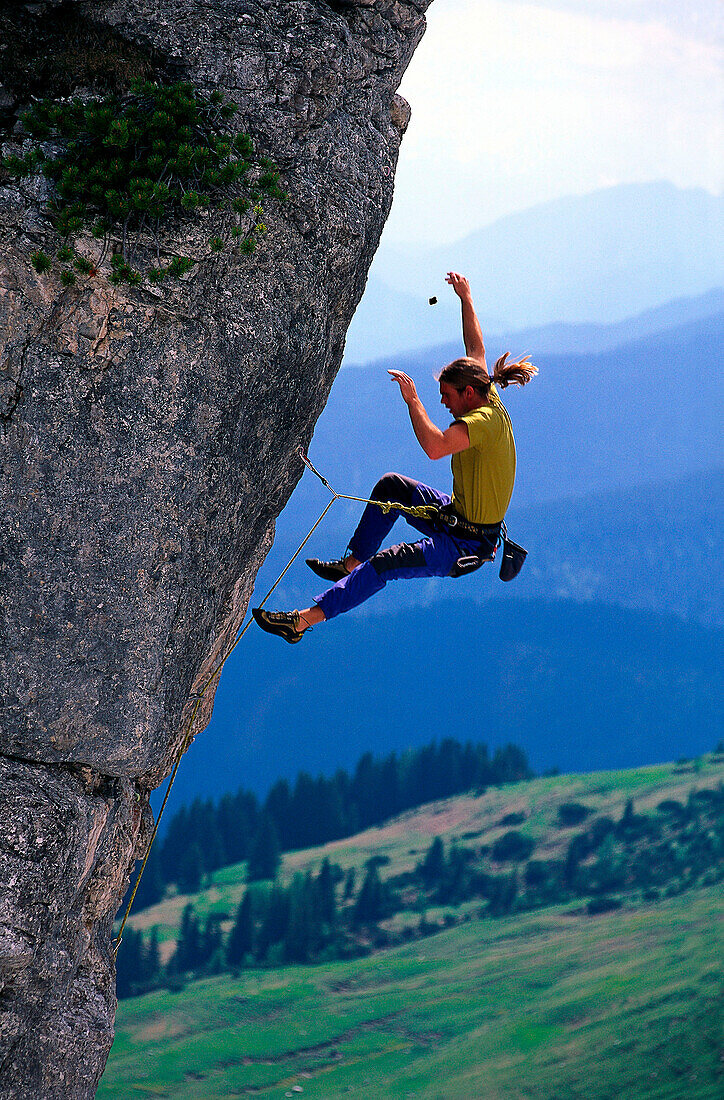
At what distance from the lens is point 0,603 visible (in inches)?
353

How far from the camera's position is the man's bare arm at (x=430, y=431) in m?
9.45

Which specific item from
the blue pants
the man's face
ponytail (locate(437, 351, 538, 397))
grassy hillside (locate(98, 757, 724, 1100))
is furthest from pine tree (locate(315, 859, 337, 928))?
ponytail (locate(437, 351, 538, 397))

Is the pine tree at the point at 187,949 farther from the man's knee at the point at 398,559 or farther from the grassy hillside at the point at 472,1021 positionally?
the man's knee at the point at 398,559

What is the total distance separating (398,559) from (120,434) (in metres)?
3.02

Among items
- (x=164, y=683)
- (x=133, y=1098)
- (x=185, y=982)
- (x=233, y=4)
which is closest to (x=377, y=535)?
(x=164, y=683)

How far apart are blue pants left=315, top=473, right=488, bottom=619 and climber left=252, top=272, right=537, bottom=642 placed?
0.01 m

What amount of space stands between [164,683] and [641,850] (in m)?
108

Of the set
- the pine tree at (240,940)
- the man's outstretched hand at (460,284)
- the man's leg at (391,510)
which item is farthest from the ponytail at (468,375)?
the pine tree at (240,940)

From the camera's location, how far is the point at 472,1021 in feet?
292

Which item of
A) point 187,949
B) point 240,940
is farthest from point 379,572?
point 240,940

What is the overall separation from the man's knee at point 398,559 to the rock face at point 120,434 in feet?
4.86

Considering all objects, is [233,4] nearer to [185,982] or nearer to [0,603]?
[0,603]

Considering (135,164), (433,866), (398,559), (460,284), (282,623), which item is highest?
(433,866)

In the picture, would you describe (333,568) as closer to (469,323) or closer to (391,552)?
(391,552)
